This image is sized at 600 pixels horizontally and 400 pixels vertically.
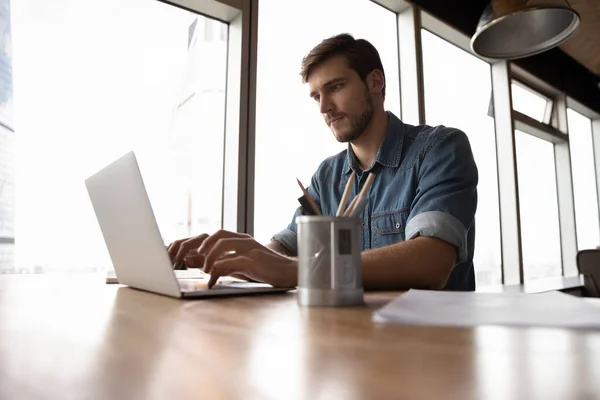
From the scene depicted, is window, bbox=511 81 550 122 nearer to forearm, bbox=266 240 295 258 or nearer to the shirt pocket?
the shirt pocket

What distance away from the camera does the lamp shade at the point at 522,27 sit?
1.67 meters

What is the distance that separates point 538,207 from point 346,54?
3.86 meters

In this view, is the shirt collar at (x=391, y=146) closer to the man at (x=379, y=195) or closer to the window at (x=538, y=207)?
the man at (x=379, y=195)

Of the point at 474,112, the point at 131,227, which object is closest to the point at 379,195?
the point at 131,227

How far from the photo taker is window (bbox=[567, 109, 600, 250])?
212 inches

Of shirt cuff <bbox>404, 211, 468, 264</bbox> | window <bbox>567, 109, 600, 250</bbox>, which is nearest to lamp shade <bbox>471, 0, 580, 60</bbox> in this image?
shirt cuff <bbox>404, 211, 468, 264</bbox>

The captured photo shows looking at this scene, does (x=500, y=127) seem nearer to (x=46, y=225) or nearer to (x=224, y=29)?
(x=224, y=29)

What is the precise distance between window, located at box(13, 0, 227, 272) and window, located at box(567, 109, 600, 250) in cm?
455

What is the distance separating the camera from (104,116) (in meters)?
1.90

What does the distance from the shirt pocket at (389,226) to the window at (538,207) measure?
318 cm

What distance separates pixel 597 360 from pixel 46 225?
1805 millimetres


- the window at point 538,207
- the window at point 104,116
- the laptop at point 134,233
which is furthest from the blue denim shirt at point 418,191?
the window at point 538,207

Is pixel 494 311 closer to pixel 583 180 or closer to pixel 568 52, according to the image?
pixel 568 52

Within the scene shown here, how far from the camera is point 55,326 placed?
503mm
